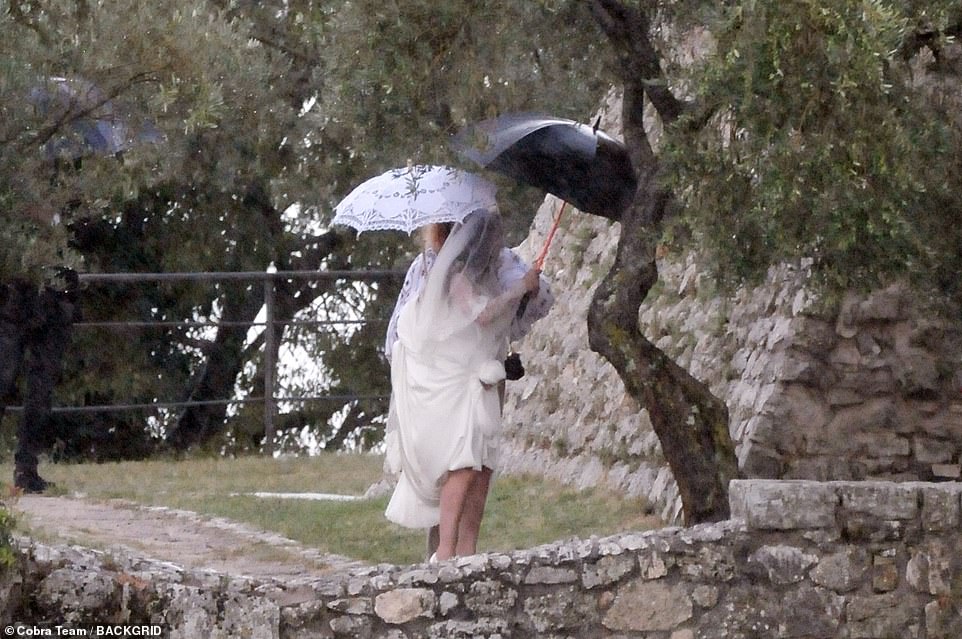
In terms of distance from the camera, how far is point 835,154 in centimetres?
548

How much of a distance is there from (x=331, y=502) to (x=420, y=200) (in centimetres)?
400

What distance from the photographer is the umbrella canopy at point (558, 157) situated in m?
6.07

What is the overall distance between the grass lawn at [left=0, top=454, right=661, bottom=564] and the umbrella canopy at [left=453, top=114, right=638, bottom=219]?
2030mm

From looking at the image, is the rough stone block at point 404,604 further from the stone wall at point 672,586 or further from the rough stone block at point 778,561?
the rough stone block at point 778,561

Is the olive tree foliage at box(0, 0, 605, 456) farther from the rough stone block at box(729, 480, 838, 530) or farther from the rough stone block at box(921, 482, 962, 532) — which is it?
the rough stone block at box(921, 482, 962, 532)

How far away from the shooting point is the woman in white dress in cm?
641

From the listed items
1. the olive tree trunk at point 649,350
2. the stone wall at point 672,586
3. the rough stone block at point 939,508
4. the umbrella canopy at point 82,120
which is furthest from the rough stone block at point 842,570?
the umbrella canopy at point 82,120

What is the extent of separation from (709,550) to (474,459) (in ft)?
3.91

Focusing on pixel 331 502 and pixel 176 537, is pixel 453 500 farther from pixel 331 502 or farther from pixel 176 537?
pixel 331 502

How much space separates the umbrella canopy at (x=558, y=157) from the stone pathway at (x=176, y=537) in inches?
80.8

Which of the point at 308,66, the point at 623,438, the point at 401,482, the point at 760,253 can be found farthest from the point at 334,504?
the point at 308,66

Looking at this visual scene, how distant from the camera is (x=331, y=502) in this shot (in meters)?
9.91

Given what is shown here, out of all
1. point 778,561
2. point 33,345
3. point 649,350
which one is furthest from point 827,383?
point 33,345

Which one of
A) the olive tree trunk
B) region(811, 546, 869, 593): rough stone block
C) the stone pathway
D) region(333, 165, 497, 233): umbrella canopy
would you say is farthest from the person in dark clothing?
region(811, 546, 869, 593): rough stone block
